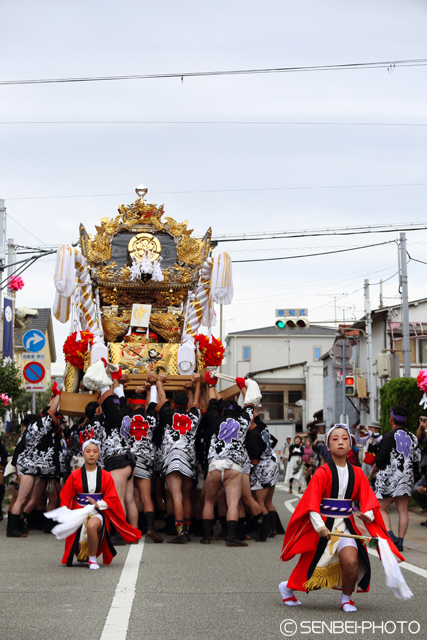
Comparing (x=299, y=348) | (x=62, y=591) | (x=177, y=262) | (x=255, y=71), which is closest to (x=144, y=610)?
(x=62, y=591)

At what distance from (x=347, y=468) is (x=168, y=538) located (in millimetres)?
5523

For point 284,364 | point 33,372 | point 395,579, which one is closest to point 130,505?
point 395,579

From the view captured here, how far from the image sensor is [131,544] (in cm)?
1064

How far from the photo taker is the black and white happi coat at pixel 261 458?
37.9 ft

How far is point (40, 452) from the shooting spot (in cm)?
1200

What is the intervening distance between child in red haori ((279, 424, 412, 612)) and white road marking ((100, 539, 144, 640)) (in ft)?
4.16

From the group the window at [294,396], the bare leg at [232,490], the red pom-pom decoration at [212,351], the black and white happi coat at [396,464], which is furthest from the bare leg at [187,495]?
the window at [294,396]

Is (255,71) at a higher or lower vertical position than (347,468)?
higher

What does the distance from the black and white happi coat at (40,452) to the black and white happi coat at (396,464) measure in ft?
15.2

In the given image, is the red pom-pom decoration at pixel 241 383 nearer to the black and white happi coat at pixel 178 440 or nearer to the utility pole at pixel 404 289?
the black and white happi coat at pixel 178 440

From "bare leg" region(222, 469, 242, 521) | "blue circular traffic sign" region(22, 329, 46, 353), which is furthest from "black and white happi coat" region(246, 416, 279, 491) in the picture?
"blue circular traffic sign" region(22, 329, 46, 353)

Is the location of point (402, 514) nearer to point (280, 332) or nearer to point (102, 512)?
point (102, 512)

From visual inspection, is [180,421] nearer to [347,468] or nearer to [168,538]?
[168,538]

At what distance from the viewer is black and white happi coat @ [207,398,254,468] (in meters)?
11.0
